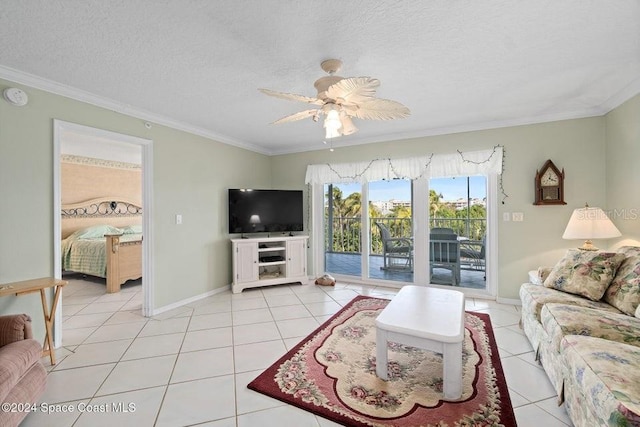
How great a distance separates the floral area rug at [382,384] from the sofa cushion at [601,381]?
1.21 ft

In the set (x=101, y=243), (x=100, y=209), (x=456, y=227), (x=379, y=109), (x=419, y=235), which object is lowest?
(x=101, y=243)

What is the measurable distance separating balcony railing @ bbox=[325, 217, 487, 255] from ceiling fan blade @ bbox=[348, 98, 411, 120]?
7.59 feet

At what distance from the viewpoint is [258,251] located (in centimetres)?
414

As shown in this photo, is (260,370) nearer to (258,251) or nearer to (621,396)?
(621,396)

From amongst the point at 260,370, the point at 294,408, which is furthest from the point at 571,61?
the point at 260,370

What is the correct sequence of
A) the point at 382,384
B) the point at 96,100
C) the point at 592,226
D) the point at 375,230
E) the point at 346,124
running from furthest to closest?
the point at 375,230 → the point at 96,100 → the point at 592,226 → the point at 346,124 → the point at 382,384

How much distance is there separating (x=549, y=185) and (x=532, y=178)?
0.18 metres

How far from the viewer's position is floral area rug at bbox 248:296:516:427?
156 cm

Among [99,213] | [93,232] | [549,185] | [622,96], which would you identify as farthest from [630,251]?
[99,213]

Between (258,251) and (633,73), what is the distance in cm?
436

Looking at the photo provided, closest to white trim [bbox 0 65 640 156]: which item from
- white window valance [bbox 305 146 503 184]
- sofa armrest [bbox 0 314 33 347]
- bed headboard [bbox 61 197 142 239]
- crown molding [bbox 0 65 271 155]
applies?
crown molding [bbox 0 65 271 155]

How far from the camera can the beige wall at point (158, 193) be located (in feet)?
7.10

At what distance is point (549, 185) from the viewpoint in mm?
3188

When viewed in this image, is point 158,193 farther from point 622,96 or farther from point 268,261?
point 622,96
